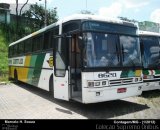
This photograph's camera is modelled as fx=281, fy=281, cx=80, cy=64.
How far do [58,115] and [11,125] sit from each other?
2463mm

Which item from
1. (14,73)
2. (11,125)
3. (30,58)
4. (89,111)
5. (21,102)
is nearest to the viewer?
(11,125)

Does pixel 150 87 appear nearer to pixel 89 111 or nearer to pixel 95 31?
pixel 89 111

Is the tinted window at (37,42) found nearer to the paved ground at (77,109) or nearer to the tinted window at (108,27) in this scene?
the paved ground at (77,109)

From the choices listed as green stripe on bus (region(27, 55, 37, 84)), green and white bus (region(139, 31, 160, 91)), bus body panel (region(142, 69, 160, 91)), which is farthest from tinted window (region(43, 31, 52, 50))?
bus body panel (region(142, 69, 160, 91))

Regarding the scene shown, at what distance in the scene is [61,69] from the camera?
10.3 meters

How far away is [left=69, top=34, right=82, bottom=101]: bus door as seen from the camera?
32.4 feet

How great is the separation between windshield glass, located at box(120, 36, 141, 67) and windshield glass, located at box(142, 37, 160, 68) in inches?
74.2

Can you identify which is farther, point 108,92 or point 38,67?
point 38,67

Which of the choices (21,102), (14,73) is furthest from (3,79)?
(21,102)

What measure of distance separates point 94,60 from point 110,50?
787 mm

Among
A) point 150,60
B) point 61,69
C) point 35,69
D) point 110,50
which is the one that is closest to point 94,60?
point 110,50

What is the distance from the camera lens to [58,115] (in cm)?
924

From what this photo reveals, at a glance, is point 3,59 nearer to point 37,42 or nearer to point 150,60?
point 37,42

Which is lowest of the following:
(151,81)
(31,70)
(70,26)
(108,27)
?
(151,81)
